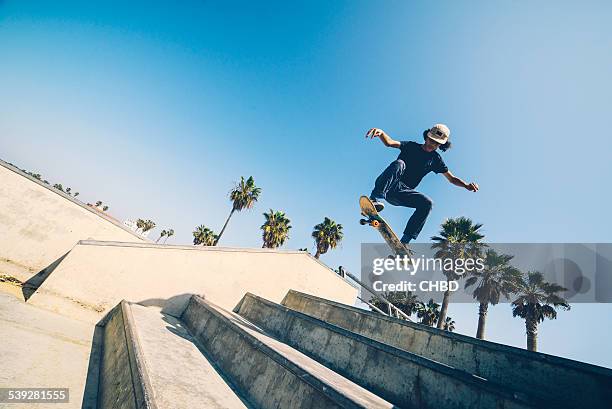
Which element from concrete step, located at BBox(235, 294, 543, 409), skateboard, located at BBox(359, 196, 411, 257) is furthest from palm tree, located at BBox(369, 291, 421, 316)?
concrete step, located at BBox(235, 294, 543, 409)

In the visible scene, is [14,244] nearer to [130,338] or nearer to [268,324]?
[130,338]

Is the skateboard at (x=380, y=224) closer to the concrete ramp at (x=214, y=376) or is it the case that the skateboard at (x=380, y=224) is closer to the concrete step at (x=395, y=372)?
the concrete step at (x=395, y=372)

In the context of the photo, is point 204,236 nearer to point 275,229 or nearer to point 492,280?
point 275,229

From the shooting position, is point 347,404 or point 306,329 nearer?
point 347,404

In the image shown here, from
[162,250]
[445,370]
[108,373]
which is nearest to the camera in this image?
[445,370]

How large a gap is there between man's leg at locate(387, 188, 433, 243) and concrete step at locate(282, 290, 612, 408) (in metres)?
1.89

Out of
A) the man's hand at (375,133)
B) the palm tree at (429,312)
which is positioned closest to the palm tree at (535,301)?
the palm tree at (429,312)

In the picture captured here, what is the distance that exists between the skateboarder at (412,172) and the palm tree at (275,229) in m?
27.6

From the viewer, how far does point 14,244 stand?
7023 millimetres

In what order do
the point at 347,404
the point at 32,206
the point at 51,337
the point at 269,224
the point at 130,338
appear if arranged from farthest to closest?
1. the point at 269,224
2. the point at 32,206
3. the point at 51,337
4. the point at 130,338
5. the point at 347,404

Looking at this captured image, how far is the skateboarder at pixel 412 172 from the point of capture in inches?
224

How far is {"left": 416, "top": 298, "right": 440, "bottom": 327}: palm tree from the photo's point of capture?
3341 centimetres

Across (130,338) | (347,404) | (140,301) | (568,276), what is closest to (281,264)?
(140,301)

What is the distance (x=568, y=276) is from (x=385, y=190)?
1180 inches
